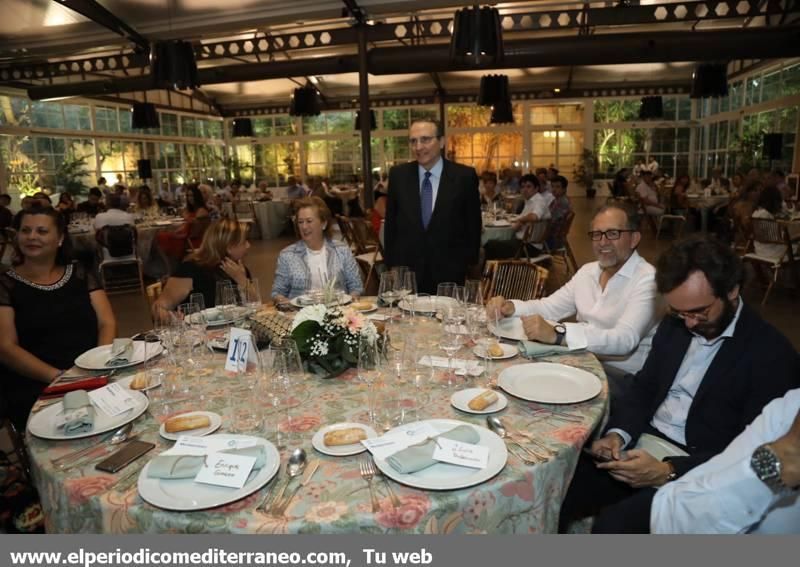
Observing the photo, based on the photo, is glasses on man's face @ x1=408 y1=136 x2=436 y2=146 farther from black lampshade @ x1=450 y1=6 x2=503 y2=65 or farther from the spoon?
black lampshade @ x1=450 y1=6 x2=503 y2=65

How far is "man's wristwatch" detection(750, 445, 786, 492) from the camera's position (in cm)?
123

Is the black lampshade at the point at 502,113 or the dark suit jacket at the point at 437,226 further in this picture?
the black lampshade at the point at 502,113

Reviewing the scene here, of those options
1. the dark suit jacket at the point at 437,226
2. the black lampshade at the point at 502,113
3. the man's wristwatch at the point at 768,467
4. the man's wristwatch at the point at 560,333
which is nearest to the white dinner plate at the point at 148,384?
the man's wristwatch at the point at 560,333

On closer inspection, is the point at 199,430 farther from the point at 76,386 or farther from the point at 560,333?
the point at 560,333

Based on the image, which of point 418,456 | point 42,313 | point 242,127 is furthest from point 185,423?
point 242,127

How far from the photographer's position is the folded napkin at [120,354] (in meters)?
2.19

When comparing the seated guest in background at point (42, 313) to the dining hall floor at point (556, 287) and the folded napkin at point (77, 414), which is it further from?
the dining hall floor at point (556, 287)

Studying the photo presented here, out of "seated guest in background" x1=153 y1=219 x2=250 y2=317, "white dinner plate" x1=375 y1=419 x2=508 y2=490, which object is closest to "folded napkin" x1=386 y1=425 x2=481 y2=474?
"white dinner plate" x1=375 y1=419 x2=508 y2=490

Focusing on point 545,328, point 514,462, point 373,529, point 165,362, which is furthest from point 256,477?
point 545,328

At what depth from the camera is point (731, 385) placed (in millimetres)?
1799

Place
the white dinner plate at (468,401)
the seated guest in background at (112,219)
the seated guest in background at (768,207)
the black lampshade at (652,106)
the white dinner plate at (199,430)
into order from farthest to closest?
the black lampshade at (652,106), the seated guest in background at (112,219), the seated guest in background at (768,207), the white dinner plate at (468,401), the white dinner plate at (199,430)

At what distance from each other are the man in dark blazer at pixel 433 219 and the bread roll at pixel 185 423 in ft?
7.99

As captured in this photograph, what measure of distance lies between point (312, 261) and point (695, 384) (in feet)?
7.69

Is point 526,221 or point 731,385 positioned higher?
point 526,221
